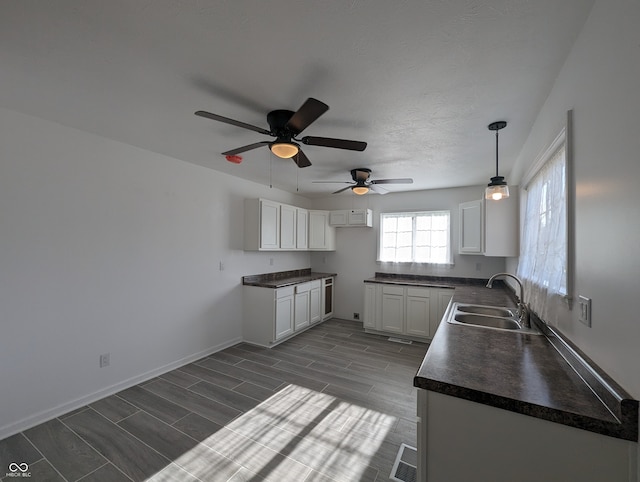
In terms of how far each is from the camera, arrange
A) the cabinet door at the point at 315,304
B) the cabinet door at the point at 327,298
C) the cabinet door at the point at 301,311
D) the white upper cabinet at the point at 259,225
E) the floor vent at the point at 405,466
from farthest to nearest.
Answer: the cabinet door at the point at 327,298, the cabinet door at the point at 315,304, the cabinet door at the point at 301,311, the white upper cabinet at the point at 259,225, the floor vent at the point at 405,466

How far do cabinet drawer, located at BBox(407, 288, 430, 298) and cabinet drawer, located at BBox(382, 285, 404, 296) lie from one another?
114 mm

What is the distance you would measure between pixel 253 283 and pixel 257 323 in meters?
0.60

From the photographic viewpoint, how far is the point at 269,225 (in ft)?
14.1

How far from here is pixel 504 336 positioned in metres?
1.77

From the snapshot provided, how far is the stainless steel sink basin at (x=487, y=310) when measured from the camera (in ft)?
8.09

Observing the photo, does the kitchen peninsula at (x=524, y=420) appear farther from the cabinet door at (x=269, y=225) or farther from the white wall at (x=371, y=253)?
the white wall at (x=371, y=253)

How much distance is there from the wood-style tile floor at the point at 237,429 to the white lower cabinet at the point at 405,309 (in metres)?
1.00

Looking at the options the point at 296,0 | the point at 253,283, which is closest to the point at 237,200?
the point at 253,283

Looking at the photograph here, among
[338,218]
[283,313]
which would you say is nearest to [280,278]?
[283,313]

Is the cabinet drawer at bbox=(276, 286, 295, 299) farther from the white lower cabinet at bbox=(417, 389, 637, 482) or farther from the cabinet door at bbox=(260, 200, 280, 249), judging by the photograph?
the white lower cabinet at bbox=(417, 389, 637, 482)

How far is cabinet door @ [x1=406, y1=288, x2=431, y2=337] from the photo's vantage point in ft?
14.0

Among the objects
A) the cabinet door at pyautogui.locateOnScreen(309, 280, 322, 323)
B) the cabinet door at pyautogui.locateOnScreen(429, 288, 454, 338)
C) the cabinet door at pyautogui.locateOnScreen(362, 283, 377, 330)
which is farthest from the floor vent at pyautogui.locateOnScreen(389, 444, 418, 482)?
the cabinet door at pyautogui.locateOnScreen(309, 280, 322, 323)

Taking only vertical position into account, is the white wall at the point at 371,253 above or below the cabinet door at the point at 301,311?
above

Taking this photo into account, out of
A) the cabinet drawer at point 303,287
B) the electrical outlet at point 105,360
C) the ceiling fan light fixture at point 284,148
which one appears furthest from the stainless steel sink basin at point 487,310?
the electrical outlet at point 105,360
